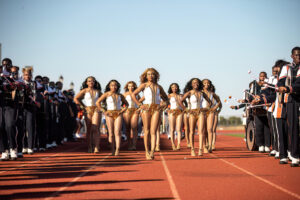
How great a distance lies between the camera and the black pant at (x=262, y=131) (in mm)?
13094

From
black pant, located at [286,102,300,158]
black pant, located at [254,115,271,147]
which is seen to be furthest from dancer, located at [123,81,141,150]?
black pant, located at [286,102,300,158]

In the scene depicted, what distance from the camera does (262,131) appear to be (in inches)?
523

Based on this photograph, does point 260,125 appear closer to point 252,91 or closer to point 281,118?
point 252,91

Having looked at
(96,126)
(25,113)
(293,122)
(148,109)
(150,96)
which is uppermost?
(150,96)

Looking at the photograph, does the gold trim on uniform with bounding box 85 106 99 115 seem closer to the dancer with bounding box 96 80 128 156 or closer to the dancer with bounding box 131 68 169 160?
the dancer with bounding box 96 80 128 156

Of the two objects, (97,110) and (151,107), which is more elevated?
(151,107)

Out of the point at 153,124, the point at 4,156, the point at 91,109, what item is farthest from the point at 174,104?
the point at 4,156

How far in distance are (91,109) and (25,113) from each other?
2.11 m

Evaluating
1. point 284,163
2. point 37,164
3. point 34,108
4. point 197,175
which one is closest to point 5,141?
point 37,164

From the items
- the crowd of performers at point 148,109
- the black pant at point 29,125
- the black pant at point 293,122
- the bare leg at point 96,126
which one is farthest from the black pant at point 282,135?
the black pant at point 29,125

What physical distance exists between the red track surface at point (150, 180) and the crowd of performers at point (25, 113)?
1.42 meters

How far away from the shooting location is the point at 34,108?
526 inches

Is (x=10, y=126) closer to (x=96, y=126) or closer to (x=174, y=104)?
(x=96, y=126)

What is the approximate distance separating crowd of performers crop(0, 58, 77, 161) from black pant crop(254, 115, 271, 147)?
693 cm
